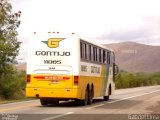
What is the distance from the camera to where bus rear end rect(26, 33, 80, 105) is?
22.4 m

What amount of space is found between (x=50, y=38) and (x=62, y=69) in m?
1.57

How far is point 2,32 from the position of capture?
3231 cm

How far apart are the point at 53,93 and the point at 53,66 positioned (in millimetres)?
1277

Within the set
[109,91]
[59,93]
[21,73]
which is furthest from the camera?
[21,73]

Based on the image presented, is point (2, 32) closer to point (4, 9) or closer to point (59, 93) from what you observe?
point (4, 9)

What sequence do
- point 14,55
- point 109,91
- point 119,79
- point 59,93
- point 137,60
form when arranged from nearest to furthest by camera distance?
point 59,93, point 109,91, point 14,55, point 119,79, point 137,60

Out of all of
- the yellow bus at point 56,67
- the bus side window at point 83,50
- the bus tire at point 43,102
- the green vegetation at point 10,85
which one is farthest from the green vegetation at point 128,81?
the yellow bus at point 56,67

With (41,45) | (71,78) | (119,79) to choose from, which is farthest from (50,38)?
(119,79)

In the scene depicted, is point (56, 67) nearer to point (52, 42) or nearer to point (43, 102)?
point (52, 42)

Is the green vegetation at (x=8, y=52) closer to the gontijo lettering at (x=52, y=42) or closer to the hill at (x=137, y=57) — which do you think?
the gontijo lettering at (x=52, y=42)

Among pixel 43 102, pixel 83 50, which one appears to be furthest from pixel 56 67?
pixel 43 102

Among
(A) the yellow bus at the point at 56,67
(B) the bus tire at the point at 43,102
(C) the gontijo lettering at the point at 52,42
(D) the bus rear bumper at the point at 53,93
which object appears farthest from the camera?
(B) the bus tire at the point at 43,102

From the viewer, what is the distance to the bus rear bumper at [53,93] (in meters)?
22.2

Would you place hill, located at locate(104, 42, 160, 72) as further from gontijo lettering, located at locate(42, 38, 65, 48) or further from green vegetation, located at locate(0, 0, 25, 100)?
gontijo lettering, located at locate(42, 38, 65, 48)
